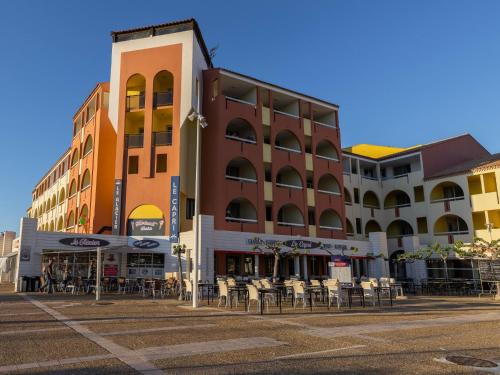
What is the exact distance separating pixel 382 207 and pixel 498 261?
17085mm

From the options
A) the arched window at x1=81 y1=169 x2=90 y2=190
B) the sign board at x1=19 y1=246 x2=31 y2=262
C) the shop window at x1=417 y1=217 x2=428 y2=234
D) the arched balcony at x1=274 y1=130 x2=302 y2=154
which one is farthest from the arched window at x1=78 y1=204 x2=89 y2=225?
the shop window at x1=417 y1=217 x2=428 y2=234

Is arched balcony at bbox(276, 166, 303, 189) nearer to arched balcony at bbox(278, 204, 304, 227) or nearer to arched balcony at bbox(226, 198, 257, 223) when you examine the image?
arched balcony at bbox(278, 204, 304, 227)

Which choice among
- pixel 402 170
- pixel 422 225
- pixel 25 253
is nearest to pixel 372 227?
pixel 422 225

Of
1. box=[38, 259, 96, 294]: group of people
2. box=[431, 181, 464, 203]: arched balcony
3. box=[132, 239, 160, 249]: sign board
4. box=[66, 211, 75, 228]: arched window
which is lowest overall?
box=[38, 259, 96, 294]: group of people

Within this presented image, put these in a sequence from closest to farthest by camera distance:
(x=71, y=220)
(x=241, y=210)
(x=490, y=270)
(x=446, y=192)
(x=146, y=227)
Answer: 1. (x=490, y=270)
2. (x=146, y=227)
3. (x=241, y=210)
4. (x=446, y=192)
5. (x=71, y=220)

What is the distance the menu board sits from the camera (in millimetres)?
24062

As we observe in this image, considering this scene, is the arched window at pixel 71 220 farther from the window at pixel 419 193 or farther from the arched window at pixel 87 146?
the window at pixel 419 193

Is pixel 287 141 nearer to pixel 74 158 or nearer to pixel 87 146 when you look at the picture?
pixel 87 146

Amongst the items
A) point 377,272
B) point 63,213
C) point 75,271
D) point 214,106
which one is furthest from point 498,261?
point 63,213

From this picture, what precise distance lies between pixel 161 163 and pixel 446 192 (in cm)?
2558

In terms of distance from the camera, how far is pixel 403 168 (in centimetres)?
4138

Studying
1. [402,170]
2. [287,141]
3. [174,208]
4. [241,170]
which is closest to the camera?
[174,208]

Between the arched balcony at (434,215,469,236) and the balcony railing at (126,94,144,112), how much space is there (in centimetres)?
2678

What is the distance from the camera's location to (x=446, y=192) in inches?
1486
